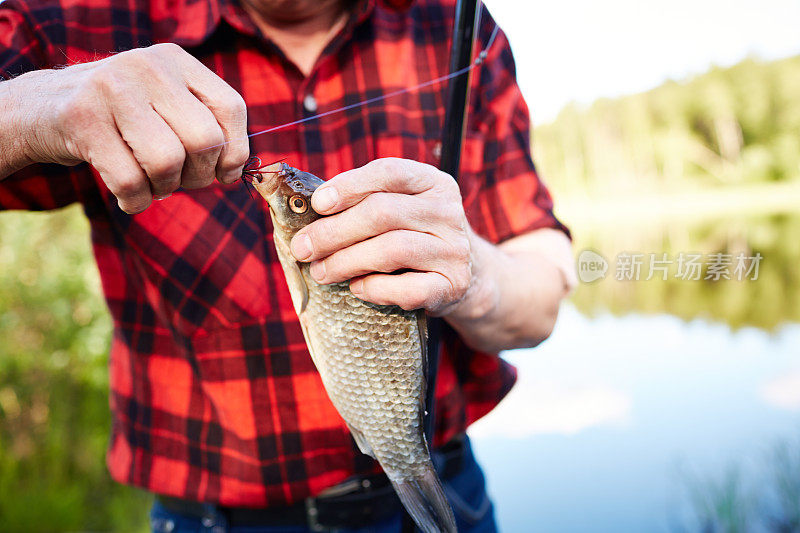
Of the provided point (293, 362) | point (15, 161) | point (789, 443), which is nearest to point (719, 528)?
point (789, 443)

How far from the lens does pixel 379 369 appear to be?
97 centimetres

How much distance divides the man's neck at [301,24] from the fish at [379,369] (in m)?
0.60

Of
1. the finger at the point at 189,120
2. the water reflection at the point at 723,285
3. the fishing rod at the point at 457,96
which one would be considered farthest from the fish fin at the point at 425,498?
the water reflection at the point at 723,285

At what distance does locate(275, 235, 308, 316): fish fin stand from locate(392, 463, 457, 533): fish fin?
1.13 ft

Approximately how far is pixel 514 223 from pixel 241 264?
0.80 m

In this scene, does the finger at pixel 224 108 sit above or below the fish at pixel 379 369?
above


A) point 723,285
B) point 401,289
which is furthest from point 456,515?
point 723,285

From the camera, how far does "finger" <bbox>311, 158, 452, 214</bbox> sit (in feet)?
2.74

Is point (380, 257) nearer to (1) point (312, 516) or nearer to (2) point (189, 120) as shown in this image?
(2) point (189, 120)

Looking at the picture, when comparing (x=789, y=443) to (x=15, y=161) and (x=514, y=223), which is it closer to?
(x=514, y=223)

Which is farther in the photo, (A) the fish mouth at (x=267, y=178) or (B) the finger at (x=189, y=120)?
(A) the fish mouth at (x=267, y=178)

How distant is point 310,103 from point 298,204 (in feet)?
1.79

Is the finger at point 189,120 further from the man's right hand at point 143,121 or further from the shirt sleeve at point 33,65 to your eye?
the shirt sleeve at point 33,65

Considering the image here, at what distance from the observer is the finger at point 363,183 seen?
2.74ft
